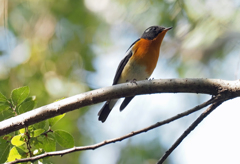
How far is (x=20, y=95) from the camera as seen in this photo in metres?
2.42

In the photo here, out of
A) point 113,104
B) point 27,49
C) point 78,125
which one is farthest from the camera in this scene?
point 78,125

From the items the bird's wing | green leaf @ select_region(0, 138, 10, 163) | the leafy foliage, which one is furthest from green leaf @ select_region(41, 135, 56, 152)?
the bird's wing

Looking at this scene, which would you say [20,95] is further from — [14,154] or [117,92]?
[117,92]

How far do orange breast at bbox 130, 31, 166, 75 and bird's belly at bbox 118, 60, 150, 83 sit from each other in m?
0.06

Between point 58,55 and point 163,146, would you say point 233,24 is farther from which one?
point 58,55

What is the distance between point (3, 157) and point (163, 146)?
12.2 feet

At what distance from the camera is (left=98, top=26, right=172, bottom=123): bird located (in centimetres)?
420

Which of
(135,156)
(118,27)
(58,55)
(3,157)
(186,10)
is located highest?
(58,55)

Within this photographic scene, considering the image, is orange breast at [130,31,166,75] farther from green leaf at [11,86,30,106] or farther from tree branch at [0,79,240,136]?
green leaf at [11,86,30,106]

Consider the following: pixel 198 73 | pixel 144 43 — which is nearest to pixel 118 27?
pixel 144 43

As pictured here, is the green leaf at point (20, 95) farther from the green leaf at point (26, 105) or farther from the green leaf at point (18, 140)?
the green leaf at point (18, 140)

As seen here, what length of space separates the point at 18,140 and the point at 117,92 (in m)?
0.91

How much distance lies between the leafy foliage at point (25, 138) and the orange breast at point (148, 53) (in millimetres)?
2066

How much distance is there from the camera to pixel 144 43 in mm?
4402
